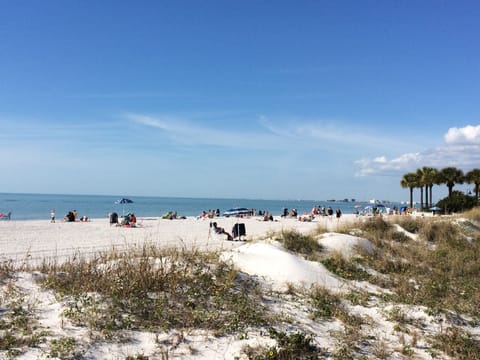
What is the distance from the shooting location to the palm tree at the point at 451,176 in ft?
150

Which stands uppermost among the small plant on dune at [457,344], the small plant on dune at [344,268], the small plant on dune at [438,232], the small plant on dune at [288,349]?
the small plant on dune at [438,232]

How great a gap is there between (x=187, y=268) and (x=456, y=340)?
4.45 metres

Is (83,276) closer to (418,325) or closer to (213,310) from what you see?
(213,310)

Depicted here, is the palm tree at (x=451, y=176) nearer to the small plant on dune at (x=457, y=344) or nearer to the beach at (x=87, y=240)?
the beach at (x=87, y=240)

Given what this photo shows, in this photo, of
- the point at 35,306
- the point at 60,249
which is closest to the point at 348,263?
the point at 35,306

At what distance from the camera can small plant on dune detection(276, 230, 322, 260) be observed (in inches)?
445

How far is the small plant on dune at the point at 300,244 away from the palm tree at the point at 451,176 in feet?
132

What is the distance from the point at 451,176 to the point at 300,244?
4106 centimetres

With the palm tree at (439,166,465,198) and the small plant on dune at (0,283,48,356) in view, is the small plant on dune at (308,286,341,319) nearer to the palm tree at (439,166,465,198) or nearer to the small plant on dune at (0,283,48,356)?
the small plant on dune at (0,283,48,356)

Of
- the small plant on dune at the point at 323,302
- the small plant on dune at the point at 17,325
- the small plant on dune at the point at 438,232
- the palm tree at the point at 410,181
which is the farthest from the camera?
the palm tree at the point at 410,181

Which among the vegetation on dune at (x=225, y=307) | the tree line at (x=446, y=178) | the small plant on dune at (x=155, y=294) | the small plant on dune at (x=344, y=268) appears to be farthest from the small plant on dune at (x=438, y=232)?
the tree line at (x=446, y=178)

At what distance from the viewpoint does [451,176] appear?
45.8 meters

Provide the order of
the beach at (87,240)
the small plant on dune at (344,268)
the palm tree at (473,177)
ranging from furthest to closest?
the palm tree at (473,177) < the beach at (87,240) < the small plant on dune at (344,268)

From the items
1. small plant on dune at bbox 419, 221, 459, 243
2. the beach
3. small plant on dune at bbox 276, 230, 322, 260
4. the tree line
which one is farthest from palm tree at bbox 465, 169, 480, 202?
small plant on dune at bbox 276, 230, 322, 260
